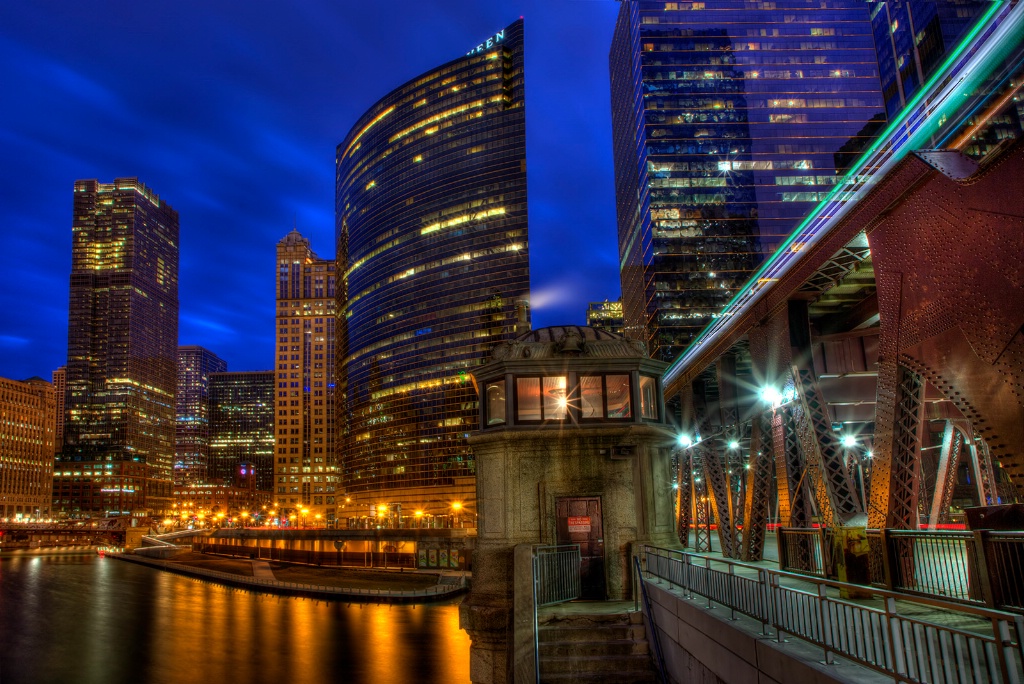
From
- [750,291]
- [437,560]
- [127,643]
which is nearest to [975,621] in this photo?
[750,291]

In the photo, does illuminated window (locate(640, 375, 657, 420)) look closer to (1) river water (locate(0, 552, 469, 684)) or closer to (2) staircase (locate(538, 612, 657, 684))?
(2) staircase (locate(538, 612, 657, 684))

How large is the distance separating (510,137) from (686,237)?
5484 centimetres

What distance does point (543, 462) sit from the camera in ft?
59.2

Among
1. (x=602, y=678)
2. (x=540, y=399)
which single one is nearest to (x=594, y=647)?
(x=602, y=678)

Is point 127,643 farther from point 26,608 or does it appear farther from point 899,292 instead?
point 899,292

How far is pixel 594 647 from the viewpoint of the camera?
14578 mm

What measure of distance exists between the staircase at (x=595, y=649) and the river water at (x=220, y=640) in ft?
73.7

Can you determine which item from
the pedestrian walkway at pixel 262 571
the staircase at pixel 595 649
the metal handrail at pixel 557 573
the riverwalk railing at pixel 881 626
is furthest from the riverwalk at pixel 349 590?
the riverwalk railing at pixel 881 626

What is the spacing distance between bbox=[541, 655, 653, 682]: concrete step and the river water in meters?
22.7

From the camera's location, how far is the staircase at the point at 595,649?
561 inches

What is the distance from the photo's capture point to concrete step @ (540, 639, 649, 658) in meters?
14.5

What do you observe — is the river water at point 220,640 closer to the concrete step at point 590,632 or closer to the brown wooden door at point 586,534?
the brown wooden door at point 586,534

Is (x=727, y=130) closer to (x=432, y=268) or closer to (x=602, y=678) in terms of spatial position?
(x=432, y=268)

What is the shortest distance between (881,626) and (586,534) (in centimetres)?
1078
